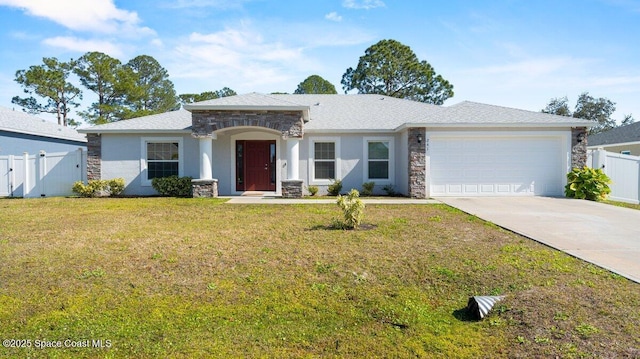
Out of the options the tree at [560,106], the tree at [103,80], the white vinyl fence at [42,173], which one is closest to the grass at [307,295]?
the white vinyl fence at [42,173]

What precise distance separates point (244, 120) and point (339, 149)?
410 cm

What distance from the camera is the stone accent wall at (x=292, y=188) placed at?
1373cm

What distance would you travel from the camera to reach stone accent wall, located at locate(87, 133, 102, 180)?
14.9m

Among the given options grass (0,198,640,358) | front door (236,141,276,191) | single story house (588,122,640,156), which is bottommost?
grass (0,198,640,358)

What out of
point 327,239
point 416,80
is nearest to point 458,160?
point 327,239

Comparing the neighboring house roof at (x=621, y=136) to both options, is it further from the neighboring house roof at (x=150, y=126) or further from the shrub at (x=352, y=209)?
the neighboring house roof at (x=150, y=126)

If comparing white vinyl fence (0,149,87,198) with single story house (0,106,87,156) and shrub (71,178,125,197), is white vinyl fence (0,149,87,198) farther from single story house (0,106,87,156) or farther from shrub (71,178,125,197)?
single story house (0,106,87,156)

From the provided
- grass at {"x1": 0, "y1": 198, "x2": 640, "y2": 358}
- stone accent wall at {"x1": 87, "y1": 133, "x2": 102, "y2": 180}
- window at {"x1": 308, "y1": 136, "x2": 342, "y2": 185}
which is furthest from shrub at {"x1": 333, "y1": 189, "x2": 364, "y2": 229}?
stone accent wall at {"x1": 87, "y1": 133, "x2": 102, "y2": 180}

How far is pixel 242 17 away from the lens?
1189cm

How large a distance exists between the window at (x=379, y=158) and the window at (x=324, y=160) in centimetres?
131

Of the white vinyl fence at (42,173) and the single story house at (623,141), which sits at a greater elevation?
the single story house at (623,141)

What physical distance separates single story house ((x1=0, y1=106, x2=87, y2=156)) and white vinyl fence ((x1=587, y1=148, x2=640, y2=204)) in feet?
82.7

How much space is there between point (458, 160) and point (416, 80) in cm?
1908

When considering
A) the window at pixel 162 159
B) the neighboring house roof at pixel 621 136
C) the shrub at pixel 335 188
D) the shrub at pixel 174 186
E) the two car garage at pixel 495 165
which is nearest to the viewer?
the two car garage at pixel 495 165
